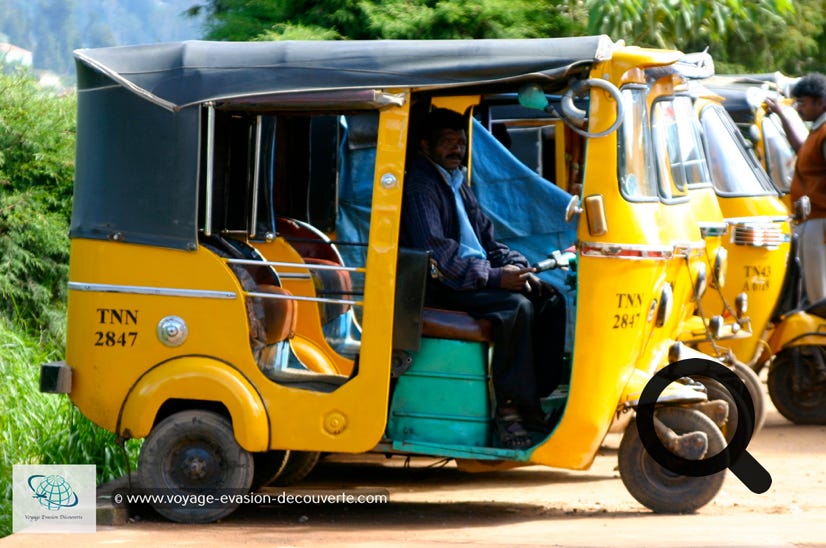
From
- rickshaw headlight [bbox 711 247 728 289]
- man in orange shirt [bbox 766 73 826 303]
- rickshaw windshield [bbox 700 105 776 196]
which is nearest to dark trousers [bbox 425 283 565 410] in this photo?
rickshaw headlight [bbox 711 247 728 289]

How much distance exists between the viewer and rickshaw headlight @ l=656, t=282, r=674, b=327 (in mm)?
7094

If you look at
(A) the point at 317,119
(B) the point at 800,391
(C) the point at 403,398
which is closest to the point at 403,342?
(C) the point at 403,398

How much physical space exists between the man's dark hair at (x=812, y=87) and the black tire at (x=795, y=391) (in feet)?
6.76

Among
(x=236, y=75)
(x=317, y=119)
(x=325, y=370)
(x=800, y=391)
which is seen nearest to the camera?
(x=236, y=75)

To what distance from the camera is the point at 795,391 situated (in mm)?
10523

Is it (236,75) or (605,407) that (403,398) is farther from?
(236,75)

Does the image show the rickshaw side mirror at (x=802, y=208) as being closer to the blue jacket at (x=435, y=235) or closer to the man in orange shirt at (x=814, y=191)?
the man in orange shirt at (x=814, y=191)

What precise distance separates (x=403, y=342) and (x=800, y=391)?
488 centimetres

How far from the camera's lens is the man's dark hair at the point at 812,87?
35.0ft

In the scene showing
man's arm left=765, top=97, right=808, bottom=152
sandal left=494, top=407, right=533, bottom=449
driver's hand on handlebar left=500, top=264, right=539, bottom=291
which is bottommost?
sandal left=494, top=407, right=533, bottom=449

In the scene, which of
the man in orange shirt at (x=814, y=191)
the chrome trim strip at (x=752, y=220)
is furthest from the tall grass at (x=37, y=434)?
the man in orange shirt at (x=814, y=191)

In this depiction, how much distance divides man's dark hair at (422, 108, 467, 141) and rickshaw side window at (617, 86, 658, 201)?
0.98 meters

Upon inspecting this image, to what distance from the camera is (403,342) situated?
677cm

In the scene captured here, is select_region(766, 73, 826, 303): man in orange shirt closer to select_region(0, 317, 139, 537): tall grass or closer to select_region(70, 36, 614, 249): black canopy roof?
select_region(70, 36, 614, 249): black canopy roof
